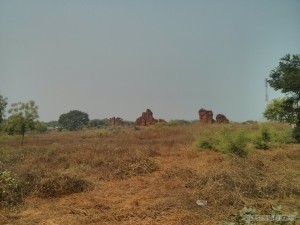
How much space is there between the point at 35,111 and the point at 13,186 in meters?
12.8

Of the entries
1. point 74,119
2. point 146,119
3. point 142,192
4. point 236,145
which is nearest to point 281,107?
point 236,145

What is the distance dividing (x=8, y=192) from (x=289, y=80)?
12032mm

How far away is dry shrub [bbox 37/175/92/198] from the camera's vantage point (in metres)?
7.79

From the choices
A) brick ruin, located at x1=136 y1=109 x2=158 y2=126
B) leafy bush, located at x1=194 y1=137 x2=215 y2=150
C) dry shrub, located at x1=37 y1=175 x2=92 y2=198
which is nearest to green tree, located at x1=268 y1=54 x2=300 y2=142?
leafy bush, located at x1=194 y1=137 x2=215 y2=150

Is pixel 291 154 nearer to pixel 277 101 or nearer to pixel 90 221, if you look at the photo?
pixel 90 221

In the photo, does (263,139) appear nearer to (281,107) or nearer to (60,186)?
(281,107)

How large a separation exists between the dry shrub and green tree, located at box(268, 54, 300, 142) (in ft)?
33.9

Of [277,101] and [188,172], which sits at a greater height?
[277,101]

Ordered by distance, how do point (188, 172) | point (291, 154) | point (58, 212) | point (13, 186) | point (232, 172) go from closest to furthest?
1. point (58, 212)
2. point (13, 186)
3. point (232, 172)
4. point (188, 172)
5. point (291, 154)

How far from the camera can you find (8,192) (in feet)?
23.2

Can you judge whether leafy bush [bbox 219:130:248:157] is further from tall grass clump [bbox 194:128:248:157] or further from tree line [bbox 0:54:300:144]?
A: tree line [bbox 0:54:300:144]

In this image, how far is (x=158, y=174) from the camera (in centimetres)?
978

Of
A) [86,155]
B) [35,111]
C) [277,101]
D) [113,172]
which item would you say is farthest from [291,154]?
[277,101]

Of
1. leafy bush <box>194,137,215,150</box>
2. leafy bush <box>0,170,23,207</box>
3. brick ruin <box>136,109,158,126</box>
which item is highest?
brick ruin <box>136,109,158,126</box>
